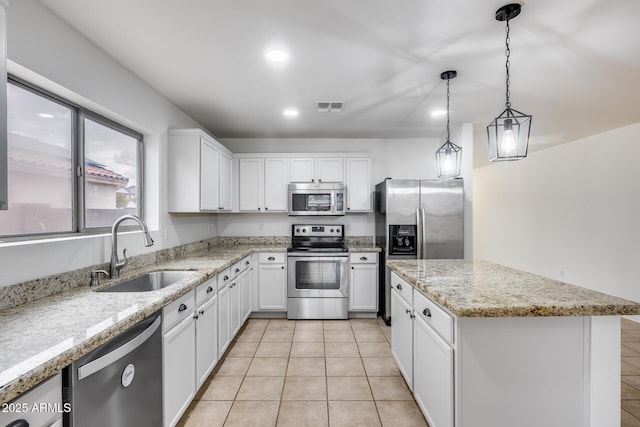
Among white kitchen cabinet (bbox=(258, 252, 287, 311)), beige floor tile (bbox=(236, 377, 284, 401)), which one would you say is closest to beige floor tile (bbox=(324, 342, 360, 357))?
beige floor tile (bbox=(236, 377, 284, 401))

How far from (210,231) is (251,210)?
65 centimetres

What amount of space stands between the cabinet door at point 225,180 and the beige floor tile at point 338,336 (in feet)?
6.61

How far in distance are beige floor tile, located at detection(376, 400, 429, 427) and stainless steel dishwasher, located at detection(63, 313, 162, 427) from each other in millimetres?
1433

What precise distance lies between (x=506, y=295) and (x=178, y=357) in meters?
1.95

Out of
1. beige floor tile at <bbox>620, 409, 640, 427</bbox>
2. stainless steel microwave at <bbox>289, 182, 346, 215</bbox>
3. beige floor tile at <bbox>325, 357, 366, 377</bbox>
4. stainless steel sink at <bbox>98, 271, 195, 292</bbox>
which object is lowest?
beige floor tile at <bbox>620, 409, 640, 427</bbox>

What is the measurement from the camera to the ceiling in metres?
1.68

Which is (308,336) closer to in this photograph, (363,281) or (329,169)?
(363,281)

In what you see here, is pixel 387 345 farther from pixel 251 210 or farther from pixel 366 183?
pixel 251 210

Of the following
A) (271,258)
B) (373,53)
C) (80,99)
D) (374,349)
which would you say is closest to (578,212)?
(374,349)

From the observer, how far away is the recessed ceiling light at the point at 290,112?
334cm

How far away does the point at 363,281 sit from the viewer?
3.96m

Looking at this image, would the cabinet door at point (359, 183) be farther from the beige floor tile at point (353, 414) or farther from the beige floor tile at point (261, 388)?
the beige floor tile at point (353, 414)

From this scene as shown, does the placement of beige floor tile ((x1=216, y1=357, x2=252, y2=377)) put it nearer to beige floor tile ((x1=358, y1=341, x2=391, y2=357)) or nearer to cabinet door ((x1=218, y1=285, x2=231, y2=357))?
cabinet door ((x1=218, y1=285, x2=231, y2=357))

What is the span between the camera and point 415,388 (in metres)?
2.04
